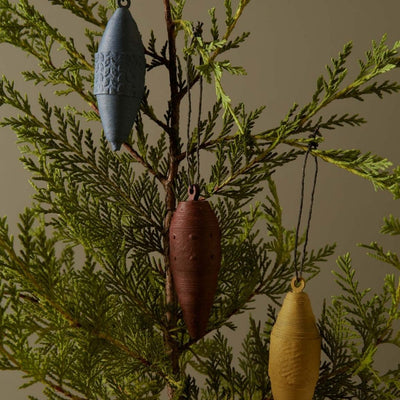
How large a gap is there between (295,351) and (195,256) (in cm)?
20

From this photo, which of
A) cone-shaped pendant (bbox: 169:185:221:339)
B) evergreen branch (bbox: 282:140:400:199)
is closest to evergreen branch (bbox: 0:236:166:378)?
cone-shaped pendant (bbox: 169:185:221:339)

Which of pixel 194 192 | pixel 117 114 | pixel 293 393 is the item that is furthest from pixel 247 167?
pixel 293 393

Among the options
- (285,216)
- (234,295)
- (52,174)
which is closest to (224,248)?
(234,295)

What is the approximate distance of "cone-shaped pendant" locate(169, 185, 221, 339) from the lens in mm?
725

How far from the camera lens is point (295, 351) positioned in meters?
0.75

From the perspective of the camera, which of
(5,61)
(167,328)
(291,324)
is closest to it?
(291,324)

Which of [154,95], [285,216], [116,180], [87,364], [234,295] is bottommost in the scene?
[87,364]

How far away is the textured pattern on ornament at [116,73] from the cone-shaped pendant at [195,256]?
18cm

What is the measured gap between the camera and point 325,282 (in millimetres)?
1788

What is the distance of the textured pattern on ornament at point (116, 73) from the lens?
2.36 ft

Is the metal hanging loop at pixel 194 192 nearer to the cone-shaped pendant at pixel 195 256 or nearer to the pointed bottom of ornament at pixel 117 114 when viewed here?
the cone-shaped pendant at pixel 195 256

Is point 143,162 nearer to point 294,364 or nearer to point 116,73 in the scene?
point 116,73

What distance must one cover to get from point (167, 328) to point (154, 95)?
95 centimetres

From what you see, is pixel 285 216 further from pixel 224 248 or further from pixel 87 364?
pixel 87 364
